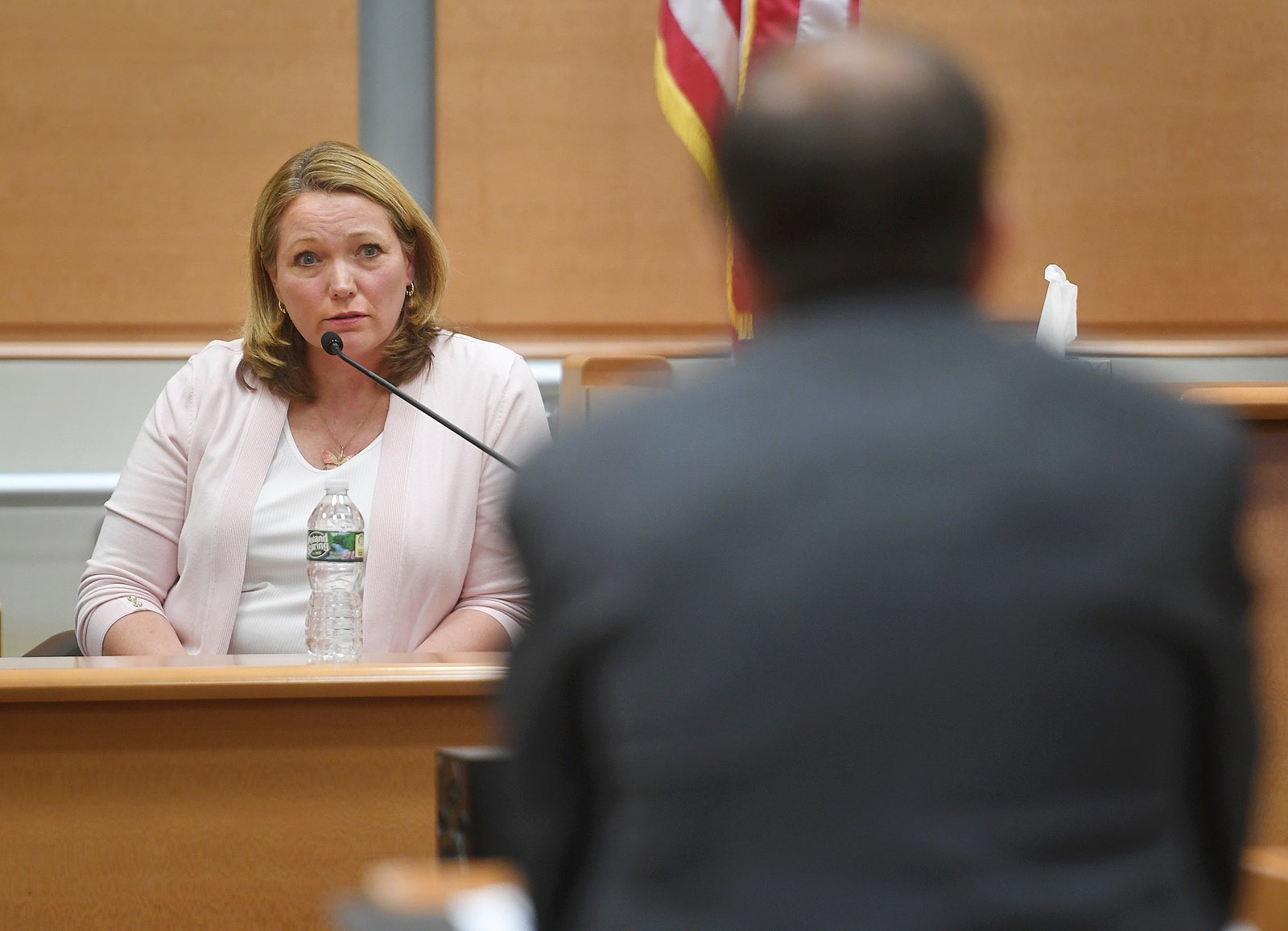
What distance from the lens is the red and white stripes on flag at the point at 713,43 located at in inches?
107

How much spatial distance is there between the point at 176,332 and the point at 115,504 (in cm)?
153

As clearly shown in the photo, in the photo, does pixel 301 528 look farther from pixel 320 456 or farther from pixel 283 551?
pixel 320 456

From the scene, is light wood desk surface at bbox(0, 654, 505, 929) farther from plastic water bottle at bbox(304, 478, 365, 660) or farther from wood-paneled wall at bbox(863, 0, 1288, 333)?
wood-paneled wall at bbox(863, 0, 1288, 333)

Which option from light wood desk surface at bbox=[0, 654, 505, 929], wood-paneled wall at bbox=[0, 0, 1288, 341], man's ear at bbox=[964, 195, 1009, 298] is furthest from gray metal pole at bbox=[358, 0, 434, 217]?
man's ear at bbox=[964, 195, 1009, 298]

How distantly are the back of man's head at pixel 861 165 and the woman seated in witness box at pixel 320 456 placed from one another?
1592 millimetres

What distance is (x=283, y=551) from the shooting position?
2.35 m

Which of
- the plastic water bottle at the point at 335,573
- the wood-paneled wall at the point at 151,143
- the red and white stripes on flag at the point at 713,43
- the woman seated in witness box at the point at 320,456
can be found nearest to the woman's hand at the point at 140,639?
the woman seated in witness box at the point at 320,456

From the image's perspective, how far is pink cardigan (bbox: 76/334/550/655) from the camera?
235 cm

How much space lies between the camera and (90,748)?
1597 millimetres

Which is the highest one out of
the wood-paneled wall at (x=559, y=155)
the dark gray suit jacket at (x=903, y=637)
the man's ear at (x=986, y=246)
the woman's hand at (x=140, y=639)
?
the wood-paneled wall at (x=559, y=155)

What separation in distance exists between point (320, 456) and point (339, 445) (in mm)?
39

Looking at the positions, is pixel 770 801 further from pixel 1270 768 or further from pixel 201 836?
pixel 1270 768

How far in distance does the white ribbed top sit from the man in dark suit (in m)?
1.66

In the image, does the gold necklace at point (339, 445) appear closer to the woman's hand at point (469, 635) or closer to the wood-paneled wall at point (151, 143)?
the woman's hand at point (469, 635)
